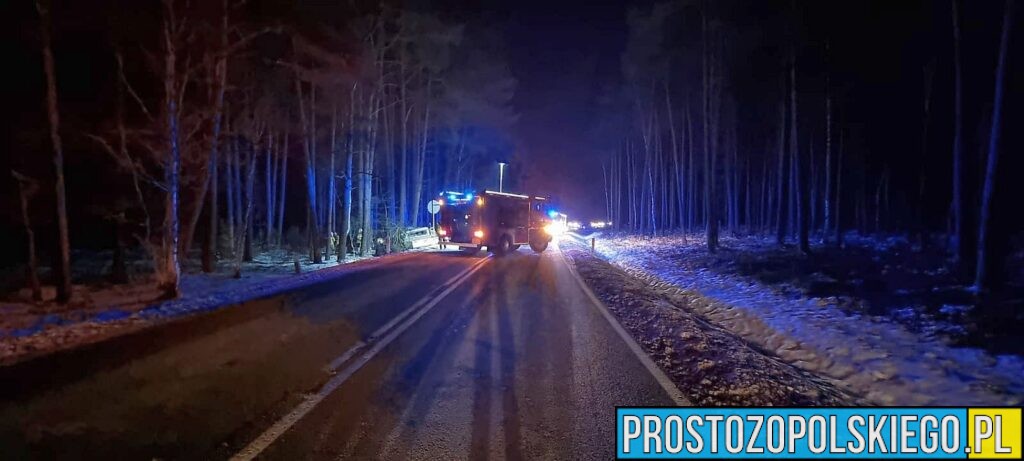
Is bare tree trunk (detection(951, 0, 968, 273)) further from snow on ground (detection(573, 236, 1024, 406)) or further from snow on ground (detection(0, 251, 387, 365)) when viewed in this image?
snow on ground (detection(0, 251, 387, 365))

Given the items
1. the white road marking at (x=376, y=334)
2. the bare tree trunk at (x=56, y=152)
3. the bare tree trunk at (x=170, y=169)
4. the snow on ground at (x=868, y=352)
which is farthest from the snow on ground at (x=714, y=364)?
the bare tree trunk at (x=56, y=152)

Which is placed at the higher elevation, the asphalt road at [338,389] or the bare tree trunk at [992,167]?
the bare tree trunk at [992,167]

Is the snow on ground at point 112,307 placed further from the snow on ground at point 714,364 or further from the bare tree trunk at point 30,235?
the snow on ground at point 714,364

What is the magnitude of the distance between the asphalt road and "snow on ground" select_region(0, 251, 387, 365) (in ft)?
3.56

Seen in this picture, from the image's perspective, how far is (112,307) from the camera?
42.4 ft

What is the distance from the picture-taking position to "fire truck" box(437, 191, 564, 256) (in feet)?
91.6

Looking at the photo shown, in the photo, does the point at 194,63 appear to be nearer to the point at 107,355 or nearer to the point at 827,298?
A: the point at 107,355

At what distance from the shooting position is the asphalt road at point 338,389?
4.82 metres

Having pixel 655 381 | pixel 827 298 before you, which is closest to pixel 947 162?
pixel 827 298

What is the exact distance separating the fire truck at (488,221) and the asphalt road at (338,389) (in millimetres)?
16482

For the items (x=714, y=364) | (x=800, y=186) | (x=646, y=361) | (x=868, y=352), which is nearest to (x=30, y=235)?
(x=646, y=361)

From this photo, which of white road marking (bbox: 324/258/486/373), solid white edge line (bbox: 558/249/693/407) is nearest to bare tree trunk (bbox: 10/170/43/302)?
white road marking (bbox: 324/258/486/373)

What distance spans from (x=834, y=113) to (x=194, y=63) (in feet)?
91.4

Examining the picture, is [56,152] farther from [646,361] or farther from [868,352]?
[868,352]
